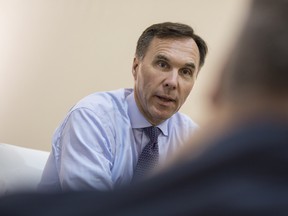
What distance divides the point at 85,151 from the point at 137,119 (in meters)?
0.33

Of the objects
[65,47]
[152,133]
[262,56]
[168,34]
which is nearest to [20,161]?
[152,133]

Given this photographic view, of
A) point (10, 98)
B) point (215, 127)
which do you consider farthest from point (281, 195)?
point (10, 98)

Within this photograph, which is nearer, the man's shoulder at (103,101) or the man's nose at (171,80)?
the man's shoulder at (103,101)

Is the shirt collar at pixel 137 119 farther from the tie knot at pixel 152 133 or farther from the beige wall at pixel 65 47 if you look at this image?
the beige wall at pixel 65 47

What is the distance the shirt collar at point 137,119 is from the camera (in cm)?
173

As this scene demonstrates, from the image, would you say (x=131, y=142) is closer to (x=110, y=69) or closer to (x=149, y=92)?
(x=149, y=92)

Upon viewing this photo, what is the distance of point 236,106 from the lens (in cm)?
36

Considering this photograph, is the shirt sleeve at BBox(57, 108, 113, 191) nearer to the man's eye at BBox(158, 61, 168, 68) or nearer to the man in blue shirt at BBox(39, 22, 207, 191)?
the man in blue shirt at BBox(39, 22, 207, 191)

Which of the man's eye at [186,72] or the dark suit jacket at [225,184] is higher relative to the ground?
the man's eye at [186,72]

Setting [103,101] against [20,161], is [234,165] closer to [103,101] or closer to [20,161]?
[103,101]

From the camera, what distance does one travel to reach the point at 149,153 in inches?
64.3

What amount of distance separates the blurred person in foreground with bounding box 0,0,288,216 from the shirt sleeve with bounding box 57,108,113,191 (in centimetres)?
100

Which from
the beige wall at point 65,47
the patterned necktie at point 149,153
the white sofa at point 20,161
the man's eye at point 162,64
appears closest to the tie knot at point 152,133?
the patterned necktie at point 149,153

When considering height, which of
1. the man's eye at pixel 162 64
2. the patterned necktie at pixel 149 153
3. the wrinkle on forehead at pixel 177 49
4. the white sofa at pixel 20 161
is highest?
the wrinkle on forehead at pixel 177 49
